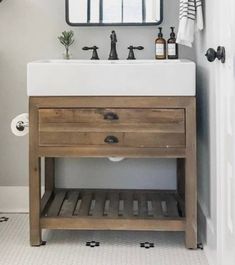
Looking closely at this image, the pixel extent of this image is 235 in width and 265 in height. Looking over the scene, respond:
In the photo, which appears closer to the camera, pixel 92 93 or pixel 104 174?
pixel 92 93

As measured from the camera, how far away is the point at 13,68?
2.98 meters

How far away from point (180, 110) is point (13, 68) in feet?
3.94

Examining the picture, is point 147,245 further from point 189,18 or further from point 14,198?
point 189,18

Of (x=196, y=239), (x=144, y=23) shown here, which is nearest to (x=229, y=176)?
(x=196, y=239)

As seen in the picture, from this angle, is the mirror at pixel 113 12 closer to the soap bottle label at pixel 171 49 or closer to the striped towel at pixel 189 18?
the soap bottle label at pixel 171 49

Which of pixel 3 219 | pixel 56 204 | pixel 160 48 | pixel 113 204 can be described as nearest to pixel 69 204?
pixel 56 204

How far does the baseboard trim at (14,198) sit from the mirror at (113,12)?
1.10m

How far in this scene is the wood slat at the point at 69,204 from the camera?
2557 mm

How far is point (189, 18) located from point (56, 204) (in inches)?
49.5

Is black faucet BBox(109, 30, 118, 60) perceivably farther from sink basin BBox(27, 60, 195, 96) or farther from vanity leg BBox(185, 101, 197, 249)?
vanity leg BBox(185, 101, 197, 249)

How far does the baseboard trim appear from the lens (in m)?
3.04

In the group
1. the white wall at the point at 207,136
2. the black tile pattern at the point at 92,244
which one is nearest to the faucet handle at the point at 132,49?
the white wall at the point at 207,136

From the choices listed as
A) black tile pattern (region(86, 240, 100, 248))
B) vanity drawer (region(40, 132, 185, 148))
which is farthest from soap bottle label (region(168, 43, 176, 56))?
black tile pattern (region(86, 240, 100, 248))

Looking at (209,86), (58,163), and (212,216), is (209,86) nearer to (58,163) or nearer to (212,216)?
(212,216)
